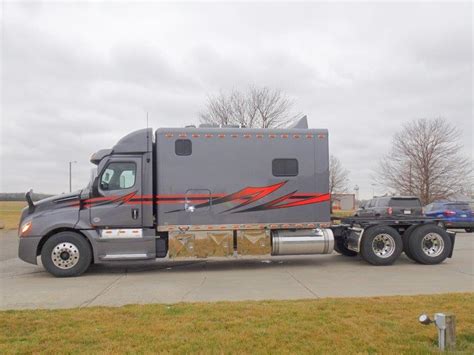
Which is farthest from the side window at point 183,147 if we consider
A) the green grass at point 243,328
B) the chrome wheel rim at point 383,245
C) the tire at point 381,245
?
the chrome wheel rim at point 383,245

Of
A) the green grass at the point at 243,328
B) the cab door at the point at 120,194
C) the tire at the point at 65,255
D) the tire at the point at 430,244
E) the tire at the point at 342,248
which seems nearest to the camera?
the green grass at the point at 243,328

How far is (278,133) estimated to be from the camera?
1128cm

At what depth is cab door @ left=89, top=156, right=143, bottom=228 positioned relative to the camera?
35.1 feet

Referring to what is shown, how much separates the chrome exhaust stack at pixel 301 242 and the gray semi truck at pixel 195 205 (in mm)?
25

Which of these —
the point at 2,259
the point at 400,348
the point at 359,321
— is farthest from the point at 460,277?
the point at 2,259

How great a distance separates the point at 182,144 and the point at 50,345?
6546mm

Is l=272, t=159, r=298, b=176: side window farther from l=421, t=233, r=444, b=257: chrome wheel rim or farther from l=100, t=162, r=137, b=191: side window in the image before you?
l=421, t=233, r=444, b=257: chrome wheel rim

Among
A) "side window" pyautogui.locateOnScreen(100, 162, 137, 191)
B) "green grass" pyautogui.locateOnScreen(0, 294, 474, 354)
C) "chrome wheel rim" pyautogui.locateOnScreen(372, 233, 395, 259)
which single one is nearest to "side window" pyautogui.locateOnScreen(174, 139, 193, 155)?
"side window" pyautogui.locateOnScreen(100, 162, 137, 191)

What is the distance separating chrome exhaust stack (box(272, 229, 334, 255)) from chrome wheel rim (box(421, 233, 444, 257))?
255 cm

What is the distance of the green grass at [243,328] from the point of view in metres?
4.83

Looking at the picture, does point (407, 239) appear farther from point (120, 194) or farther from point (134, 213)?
point (120, 194)

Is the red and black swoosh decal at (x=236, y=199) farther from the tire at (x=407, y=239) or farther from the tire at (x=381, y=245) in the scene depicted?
the tire at (x=407, y=239)

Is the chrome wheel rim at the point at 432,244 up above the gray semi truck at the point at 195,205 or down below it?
below

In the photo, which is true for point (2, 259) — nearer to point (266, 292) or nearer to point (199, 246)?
point (199, 246)
